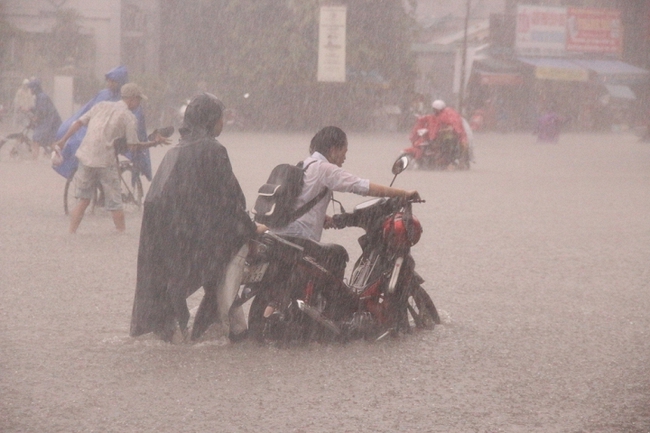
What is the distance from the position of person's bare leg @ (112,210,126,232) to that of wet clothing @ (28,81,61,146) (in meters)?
9.34

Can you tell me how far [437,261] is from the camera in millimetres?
10047

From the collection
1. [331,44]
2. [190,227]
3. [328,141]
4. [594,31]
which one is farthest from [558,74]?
[190,227]

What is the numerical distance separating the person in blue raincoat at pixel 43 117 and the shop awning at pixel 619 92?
41.4 m

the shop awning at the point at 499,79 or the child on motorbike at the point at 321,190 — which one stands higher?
the child on motorbike at the point at 321,190

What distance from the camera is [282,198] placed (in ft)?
21.1

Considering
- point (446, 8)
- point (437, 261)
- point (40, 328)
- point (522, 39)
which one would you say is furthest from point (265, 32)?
point (446, 8)

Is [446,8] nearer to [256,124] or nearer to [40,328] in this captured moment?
[256,124]

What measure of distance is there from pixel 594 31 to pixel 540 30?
341 centimetres

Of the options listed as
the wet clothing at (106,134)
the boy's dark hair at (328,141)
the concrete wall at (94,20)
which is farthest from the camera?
the concrete wall at (94,20)

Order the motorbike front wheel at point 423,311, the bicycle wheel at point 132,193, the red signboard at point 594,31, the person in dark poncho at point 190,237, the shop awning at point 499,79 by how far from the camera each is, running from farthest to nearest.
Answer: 1. the red signboard at point 594,31
2. the shop awning at point 499,79
3. the bicycle wheel at point 132,193
4. the motorbike front wheel at point 423,311
5. the person in dark poncho at point 190,237

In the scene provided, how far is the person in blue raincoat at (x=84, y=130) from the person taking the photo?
1198 cm

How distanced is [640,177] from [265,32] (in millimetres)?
23124

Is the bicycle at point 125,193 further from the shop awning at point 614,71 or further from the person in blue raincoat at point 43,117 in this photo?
the shop awning at point 614,71

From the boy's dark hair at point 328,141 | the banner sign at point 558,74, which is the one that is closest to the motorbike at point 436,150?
the boy's dark hair at point 328,141
